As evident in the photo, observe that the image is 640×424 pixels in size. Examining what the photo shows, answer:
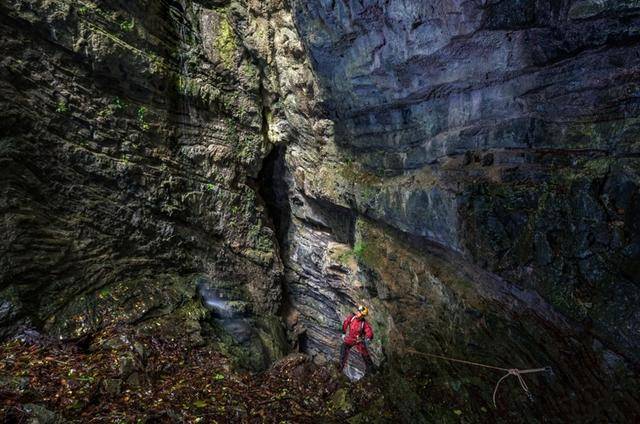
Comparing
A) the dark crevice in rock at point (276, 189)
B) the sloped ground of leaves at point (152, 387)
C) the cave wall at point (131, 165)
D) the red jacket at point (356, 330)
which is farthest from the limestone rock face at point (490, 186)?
the cave wall at point (131, 165)

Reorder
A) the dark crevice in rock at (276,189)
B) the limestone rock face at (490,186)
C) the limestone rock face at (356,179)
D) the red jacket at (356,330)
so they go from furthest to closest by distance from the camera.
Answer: the dark crevice in rock at (276,189) < the red jacket at (356,330) < the limestone rock face at (356,179) < the limestone rock face at (490,186)

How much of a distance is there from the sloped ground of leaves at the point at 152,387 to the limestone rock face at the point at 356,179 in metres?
0.71

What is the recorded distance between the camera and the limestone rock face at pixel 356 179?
494 cm

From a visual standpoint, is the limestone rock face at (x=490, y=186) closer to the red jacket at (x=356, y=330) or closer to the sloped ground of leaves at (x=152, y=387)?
the red jacket at (x=356, y=330)

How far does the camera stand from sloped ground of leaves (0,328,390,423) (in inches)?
205

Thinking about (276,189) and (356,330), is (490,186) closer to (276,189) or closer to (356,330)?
(356,330)

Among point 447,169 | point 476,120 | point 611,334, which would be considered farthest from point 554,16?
point 611,334

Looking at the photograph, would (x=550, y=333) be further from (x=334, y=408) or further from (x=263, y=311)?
→ (x=263, y=311)

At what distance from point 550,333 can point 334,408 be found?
4.09 metres

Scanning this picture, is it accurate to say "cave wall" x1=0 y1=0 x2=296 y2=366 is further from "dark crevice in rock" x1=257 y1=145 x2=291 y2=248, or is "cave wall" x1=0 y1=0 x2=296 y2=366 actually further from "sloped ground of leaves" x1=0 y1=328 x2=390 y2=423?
"dark crevice in rock" x1=257 y1=145 x2=291 y2=248

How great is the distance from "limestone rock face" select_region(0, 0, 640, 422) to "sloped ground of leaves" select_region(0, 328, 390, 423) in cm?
71

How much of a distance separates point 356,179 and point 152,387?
655 centimetres

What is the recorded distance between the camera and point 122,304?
8164 millimetres

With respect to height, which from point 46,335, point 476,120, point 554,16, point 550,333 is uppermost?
point 554,16
